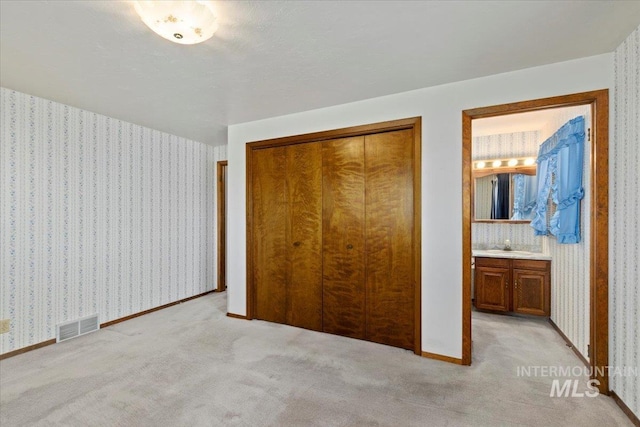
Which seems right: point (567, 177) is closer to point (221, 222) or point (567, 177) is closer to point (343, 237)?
point (343, 237)

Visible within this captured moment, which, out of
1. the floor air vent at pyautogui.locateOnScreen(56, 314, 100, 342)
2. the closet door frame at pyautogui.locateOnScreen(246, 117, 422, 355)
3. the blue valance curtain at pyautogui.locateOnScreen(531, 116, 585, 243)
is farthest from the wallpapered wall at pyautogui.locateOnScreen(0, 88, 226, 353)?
the blue valance curtain at pyautogui.locateOnScreen(531, 116, 585, 243)

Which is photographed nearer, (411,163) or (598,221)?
(598,221)

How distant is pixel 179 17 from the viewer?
4.92 feet

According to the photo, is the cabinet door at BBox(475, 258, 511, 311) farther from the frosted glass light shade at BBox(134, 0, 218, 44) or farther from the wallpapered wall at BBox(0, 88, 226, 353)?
the wallpapered wall at BBox(0, 88, 226, 353)

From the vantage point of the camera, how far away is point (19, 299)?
2.70 metres

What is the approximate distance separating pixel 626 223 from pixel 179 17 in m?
2.96

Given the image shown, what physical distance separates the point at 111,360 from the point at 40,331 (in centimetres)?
95

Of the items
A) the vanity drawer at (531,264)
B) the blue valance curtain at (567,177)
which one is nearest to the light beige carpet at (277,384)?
the vanity drawer at (531,264)

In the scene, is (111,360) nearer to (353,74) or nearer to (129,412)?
(129,412)

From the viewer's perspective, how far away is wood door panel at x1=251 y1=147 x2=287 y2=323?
340 centimetres

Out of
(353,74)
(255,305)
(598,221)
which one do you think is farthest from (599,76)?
(255,305)

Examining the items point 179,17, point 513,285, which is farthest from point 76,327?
point 513,285

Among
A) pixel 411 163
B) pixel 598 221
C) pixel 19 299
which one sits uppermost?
pixel 411 163

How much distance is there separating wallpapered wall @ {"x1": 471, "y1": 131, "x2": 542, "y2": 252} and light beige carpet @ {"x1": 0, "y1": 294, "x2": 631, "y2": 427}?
1.42 m
